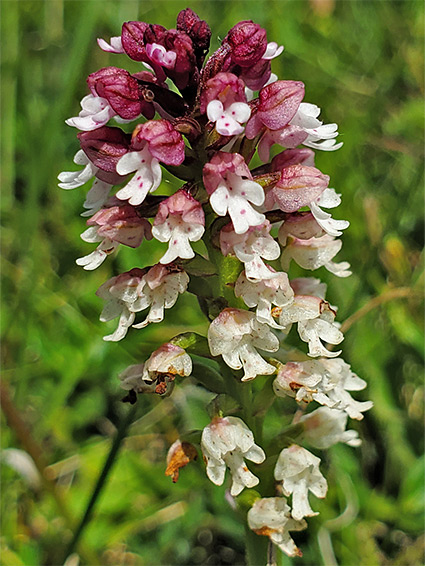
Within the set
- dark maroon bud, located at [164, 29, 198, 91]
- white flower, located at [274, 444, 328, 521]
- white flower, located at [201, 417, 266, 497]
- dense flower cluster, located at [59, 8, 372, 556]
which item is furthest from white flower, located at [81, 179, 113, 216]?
white flower, located at [274, 444, 328, 521]

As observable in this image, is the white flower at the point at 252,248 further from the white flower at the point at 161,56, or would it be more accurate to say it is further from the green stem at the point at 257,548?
the green stem at the point at 257,548

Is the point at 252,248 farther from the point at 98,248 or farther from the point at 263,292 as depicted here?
the point at 98,248

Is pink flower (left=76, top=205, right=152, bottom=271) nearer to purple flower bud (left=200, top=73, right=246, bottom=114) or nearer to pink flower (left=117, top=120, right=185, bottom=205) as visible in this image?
pink flower (left=117, top=120, right=185, bottom=205)

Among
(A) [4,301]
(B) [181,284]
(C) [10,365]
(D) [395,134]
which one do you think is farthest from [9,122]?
(B) [181,284]

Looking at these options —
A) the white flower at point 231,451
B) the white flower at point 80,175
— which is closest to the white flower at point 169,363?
the white flower at point 231,451

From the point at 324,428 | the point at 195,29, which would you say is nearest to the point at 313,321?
the point at 324,428
